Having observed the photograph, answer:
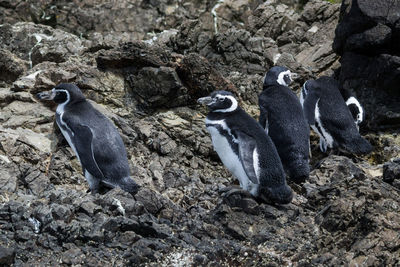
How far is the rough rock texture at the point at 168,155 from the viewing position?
6617 millimetres

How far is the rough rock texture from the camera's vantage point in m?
6.62

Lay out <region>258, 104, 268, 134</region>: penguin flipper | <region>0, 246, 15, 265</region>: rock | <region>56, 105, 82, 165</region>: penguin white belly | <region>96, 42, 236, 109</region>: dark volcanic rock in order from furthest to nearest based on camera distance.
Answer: <region>96, 42, 236, 109</region>: dark volcanic rock, <region>258, 104, 268, 134</region>: penguin flipper, <region>56, 105, 82, 165</region>: penguin white belly, <region>0, 246, 15, 265</region>: rock

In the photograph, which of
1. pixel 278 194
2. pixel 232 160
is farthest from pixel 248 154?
pixel 278 194

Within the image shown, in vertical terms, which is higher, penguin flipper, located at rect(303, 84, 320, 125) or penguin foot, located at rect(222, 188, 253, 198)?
penguin foot, located at rect(222, 188, 253, 198)

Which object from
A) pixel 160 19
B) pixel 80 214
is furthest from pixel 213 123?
pixel 160 19

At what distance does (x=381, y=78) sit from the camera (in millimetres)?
11445

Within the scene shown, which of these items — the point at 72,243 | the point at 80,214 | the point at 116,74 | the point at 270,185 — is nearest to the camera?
the point at 72,243

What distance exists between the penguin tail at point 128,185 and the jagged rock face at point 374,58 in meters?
4.69

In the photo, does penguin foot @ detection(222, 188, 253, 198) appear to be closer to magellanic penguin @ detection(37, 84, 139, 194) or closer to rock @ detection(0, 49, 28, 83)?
magellanic penguin @ detection(37, 84, 139, 194)

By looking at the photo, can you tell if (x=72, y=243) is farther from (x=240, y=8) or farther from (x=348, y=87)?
(x=240, y=8)

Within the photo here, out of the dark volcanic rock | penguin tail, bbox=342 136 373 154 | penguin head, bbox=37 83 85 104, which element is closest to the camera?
penguin head, bbox=37 83 85 104

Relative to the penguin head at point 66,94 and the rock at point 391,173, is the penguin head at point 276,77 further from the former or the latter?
the penguin head at point 66,94

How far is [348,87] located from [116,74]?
3.73 meters

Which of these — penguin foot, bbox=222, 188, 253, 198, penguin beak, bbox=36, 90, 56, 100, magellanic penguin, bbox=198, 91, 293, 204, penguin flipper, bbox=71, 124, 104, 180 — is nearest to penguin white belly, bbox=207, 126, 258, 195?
magellanic penguin, bbox=198, 91, 293, 204
